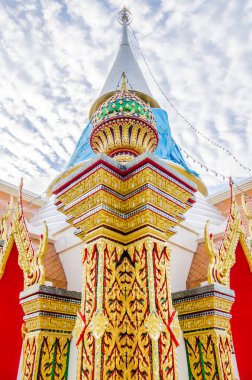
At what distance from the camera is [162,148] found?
8.84m

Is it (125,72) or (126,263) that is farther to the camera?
(125,72)

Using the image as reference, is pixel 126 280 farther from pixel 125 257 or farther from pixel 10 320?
pixel 10 320

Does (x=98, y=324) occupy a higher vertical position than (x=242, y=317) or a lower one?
lower

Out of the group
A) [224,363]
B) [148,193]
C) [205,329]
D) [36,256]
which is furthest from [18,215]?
[224,363]

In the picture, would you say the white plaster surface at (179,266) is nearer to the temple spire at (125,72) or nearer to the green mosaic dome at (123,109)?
the green mosaic dome at (123,109)

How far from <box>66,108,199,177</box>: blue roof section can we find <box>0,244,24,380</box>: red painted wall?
15.3ft

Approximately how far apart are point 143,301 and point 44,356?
1336 millimetres

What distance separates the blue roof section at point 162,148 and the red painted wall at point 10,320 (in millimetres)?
4667

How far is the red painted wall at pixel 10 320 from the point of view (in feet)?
12.7

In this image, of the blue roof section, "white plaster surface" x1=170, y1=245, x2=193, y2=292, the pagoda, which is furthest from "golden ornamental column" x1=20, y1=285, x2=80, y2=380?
the blue roof section

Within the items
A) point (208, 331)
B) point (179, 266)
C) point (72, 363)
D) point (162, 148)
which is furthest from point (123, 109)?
point (162, 148)

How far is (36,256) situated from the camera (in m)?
3.15

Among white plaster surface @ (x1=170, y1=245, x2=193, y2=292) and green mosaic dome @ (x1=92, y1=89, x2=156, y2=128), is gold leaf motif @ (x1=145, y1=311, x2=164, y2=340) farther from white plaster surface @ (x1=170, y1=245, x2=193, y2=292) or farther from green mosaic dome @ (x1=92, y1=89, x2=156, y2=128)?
white plaster surface @ (x1=170, y1=245, x2=193, y2=292)

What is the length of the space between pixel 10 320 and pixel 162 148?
19.9ft
